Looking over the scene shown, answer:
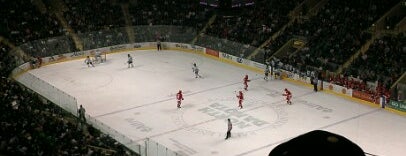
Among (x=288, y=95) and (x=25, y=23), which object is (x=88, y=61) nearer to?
(x=25, y=23)

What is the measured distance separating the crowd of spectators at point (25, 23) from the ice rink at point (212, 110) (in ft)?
11.3

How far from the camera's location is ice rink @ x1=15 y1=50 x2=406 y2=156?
2011cm

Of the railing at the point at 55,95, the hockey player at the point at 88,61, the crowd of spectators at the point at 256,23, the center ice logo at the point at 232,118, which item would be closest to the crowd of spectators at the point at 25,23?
the hockey player at the point at 88,61

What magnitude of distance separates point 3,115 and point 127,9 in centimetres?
2702

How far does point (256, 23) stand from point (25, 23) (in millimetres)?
15569

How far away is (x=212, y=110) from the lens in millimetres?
23984

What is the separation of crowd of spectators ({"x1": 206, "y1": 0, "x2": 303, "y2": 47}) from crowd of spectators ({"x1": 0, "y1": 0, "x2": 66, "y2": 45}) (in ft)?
35.7

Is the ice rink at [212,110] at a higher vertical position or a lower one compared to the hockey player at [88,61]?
lower

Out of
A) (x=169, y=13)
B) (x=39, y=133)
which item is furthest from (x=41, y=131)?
(x=169, y=13)

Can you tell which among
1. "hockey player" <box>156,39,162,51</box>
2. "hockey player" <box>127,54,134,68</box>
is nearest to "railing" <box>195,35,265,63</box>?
"hockey player" <box>156,39,162,51</box>

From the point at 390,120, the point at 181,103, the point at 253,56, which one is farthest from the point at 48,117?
the point at 253,56

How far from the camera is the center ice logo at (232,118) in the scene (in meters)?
→ 21.4

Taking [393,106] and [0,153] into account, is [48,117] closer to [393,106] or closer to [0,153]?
[0,153]

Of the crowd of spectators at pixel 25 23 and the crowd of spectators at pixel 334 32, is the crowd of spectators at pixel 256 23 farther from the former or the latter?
the crowd of spectators at pixel 25 23
